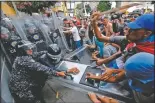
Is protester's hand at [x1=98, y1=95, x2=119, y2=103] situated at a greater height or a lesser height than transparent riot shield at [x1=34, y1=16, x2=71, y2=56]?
lesser

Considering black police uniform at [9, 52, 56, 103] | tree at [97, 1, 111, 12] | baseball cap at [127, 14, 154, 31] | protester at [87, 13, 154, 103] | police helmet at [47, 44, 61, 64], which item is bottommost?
black police uniform at [9, 52, 56, 103]

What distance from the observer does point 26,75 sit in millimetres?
2459

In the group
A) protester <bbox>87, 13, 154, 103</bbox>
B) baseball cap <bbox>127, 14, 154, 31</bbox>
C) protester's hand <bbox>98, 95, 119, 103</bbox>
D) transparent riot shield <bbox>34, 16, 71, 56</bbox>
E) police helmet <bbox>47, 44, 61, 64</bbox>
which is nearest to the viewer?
protester <bbox>87, 13, 154, 103</bbox>

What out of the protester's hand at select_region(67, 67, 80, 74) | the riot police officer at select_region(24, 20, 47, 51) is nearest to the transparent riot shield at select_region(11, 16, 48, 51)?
the riot police officer at select_region(24, 20, 47, 51)

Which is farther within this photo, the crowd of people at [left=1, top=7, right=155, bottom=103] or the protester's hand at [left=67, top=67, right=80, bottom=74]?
the protester's hand at [left=67, top=67, right=80, bottom=74]

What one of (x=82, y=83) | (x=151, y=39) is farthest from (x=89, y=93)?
(x=151, y=39)

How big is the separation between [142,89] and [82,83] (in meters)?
0.85

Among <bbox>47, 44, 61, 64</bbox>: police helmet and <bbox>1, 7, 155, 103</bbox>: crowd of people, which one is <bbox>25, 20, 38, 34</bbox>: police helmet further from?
<bbox>47, 44, 61, 64</bbox>: police helmet

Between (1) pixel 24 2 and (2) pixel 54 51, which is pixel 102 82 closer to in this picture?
(2) pixel 54 51

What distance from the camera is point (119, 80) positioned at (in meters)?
1.61

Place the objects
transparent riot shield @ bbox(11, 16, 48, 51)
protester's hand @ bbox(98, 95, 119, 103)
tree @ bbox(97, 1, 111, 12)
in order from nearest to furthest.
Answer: protester's hand @ bbox(98, 95, 119, 103), transparent riot shield @ bbox(11, 16, 48, 51), tree @ bbox(97, 1, 111, 12)

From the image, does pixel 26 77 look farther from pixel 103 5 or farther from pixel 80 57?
pixel 103 5

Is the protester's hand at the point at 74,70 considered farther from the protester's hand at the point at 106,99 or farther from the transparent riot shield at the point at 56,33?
the transparent riot shield at the point at 56,33

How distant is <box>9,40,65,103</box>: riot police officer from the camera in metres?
2.36
